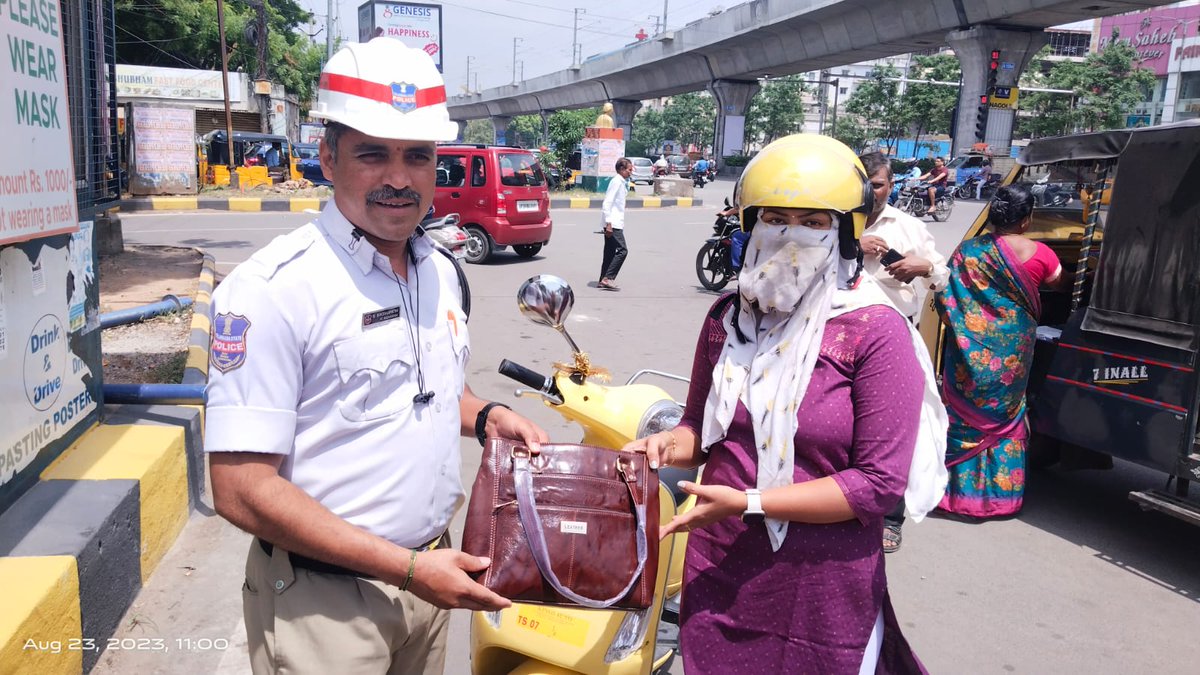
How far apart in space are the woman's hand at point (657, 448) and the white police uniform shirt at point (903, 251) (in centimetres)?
275

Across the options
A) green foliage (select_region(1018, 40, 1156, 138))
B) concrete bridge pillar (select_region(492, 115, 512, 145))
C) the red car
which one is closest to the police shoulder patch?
the red car

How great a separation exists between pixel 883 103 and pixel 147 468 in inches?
2245

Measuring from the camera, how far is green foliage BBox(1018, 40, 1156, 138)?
4538cm

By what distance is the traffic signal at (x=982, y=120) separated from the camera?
27.2 metres

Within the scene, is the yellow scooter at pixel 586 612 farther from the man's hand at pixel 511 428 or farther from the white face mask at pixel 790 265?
the white face mask at pixel 790 265

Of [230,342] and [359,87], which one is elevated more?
[359,87]

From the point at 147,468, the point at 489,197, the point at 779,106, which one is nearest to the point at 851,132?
the point at 779,106

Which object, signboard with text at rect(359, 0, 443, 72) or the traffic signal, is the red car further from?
the traffic signal

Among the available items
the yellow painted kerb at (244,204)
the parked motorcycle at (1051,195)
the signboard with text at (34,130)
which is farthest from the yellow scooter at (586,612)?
the yellow painted kerb at (244,204)

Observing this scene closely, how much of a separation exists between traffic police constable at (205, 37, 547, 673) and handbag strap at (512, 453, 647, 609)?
0.10 meters

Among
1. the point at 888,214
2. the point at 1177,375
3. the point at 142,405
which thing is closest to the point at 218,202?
the point at 142,405

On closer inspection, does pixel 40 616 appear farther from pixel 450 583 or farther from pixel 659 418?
pixel 659 418

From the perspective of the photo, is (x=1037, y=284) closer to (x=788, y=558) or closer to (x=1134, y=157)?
(x=1134, y=157)

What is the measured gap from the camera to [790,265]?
1784mm
